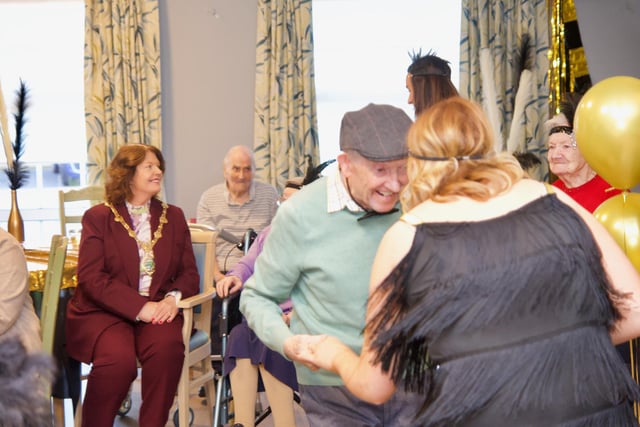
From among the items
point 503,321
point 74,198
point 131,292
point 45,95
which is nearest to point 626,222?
point 503,321

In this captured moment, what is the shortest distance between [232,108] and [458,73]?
173cm

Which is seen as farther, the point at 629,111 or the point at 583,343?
the point at 629,111

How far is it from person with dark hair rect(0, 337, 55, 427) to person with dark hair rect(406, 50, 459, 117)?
1.43 m

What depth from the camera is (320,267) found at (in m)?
1.80

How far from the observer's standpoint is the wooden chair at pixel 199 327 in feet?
11.1

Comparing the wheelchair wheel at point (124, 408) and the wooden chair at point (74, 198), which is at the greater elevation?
the wooden chair at point (74, 198)

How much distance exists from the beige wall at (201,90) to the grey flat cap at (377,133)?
4244 millimetres

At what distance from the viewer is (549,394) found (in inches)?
53.1

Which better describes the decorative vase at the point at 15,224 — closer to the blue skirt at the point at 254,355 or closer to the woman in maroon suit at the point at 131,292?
the woman in maroon suit at the point at 131,292

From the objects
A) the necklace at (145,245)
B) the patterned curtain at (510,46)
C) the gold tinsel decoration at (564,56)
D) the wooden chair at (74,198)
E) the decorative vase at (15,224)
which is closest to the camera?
the necklace at (145,245)

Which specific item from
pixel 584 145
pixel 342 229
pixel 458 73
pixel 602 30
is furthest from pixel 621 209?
pixel 458 73

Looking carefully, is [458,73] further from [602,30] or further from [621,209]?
[621,209]

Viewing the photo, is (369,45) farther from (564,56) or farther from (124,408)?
(124,408)

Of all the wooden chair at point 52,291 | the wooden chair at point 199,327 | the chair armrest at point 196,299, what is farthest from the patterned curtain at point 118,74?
the wooden chair at point 52,291
